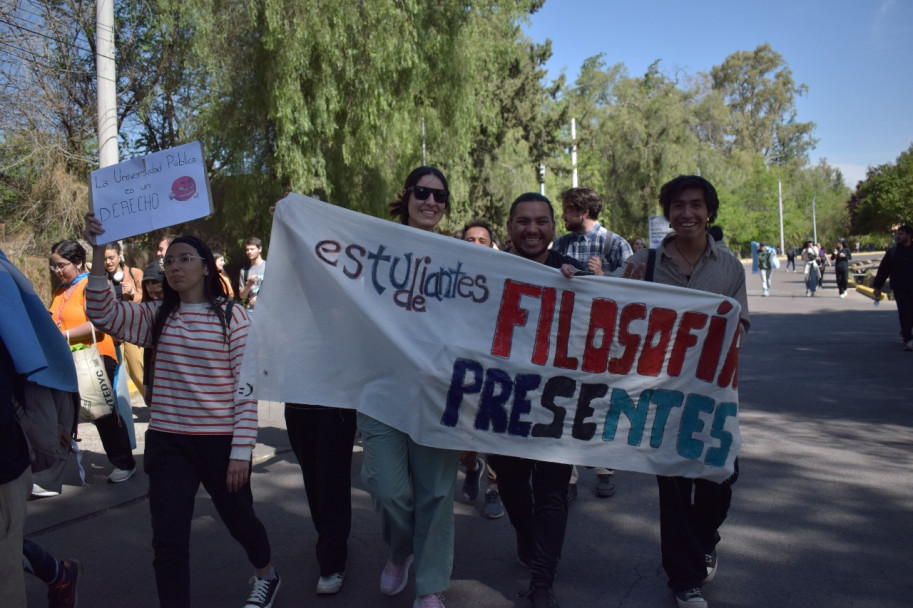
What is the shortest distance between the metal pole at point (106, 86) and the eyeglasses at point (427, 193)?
7.42m

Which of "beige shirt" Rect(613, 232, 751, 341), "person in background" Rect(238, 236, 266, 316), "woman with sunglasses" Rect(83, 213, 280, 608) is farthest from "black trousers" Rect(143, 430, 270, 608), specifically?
"person in background" Rect(238, 236, 266, 316)

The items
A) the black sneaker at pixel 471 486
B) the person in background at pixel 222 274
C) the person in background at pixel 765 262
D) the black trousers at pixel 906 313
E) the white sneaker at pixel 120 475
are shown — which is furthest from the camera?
the person in background at pixel 765 262

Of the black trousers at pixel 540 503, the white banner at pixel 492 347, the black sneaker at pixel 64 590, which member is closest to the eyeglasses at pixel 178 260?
the white banner at pixel 492 347

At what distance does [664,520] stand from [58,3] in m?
16.6

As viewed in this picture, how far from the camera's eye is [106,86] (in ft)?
33.3

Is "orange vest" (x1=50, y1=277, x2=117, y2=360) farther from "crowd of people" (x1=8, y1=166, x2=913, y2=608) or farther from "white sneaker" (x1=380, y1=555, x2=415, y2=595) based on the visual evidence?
"white sneaker" (x1=380, y1=555, x2=415, y2=595)

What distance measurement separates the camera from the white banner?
3.62 metres

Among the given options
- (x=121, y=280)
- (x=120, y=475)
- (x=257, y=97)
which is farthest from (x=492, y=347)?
(x=257, y=97)

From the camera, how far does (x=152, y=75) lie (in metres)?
18.9

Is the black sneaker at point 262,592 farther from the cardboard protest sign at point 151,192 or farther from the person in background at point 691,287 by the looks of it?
the person in background at point 691,287

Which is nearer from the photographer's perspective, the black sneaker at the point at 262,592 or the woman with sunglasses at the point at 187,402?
the woman with sunglasses at the point at 187,402

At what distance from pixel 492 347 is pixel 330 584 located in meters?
1.36

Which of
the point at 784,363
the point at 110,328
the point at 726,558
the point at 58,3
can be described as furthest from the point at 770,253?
the point at 110,328

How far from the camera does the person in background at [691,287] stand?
3.55 metres
